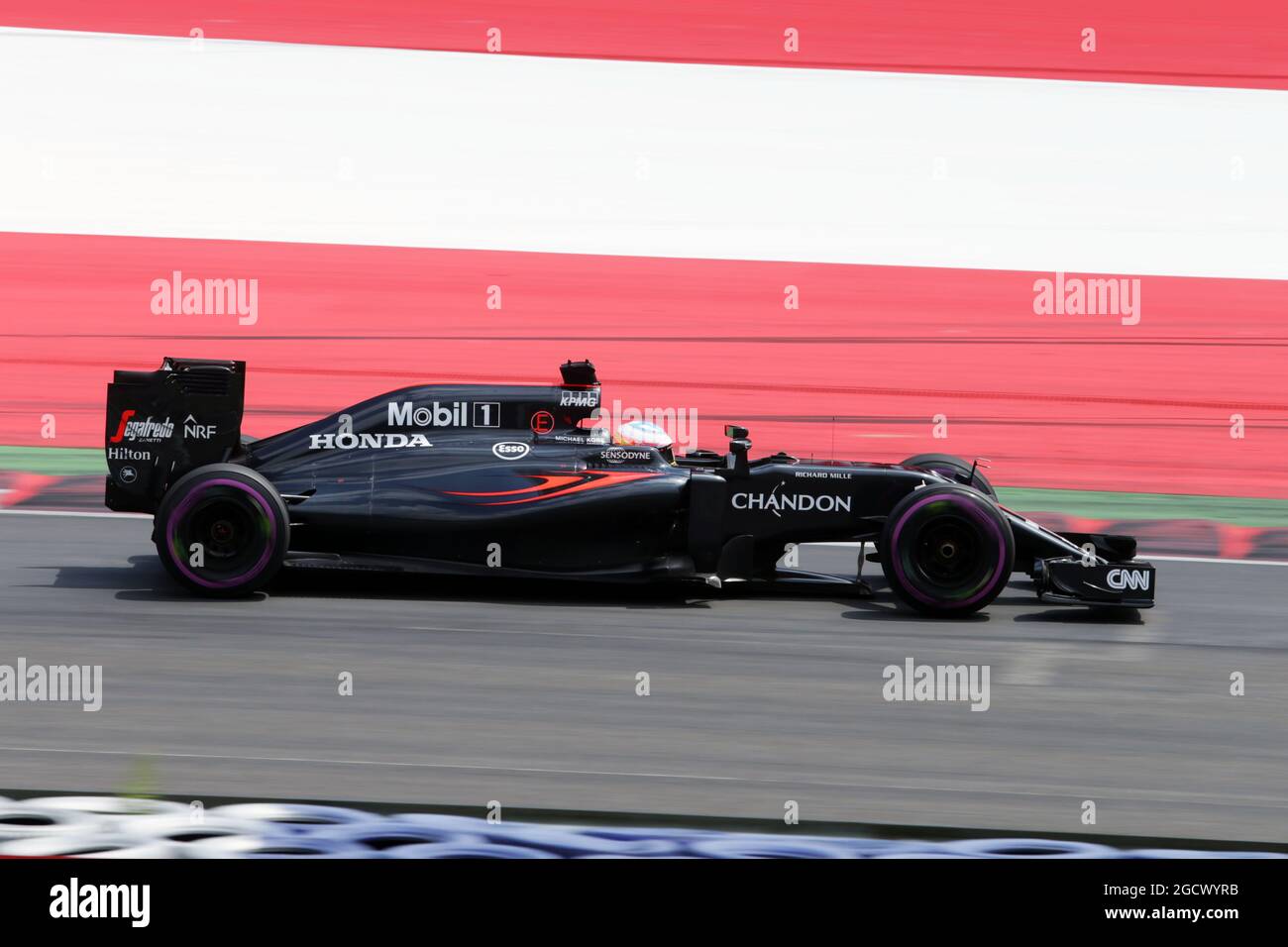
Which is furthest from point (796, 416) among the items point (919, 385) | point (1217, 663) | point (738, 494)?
point (1217, 663)

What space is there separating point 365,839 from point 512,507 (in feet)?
11.6

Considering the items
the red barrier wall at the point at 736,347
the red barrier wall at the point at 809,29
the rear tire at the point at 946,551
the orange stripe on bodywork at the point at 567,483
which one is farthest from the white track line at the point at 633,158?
the rear tire at the point at 946,551

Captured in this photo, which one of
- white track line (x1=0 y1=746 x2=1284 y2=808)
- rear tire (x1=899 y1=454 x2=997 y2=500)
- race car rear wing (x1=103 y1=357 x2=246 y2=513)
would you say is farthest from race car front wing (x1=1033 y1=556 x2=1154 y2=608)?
race car rear wing (x1=103 y1=357 x2=246 y2=513)

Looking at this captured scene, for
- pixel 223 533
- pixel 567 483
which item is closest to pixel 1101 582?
pixel 567 483

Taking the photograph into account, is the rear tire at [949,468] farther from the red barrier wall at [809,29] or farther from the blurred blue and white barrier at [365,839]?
the red barrier wall at [809,29]

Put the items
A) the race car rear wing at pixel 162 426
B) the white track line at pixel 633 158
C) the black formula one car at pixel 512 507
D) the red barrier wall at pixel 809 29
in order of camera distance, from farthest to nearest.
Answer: the red barrier wall at pixel 809 29, the white track line at pixel 633 158, the race car rear wing at pixel 162 426, the black formula one car at pixel 512 507

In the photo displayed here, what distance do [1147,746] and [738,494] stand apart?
9.24 feet

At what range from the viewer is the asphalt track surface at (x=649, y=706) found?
5176 mm

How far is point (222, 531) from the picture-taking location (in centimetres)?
790

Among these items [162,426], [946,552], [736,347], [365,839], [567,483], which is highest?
[736,347]

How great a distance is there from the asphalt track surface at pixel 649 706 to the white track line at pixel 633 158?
9.45 meters

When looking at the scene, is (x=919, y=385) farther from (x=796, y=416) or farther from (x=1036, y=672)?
(x=1036, y=672)

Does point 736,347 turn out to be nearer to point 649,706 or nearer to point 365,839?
point 649,706

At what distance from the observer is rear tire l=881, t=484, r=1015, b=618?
793 centimetres
